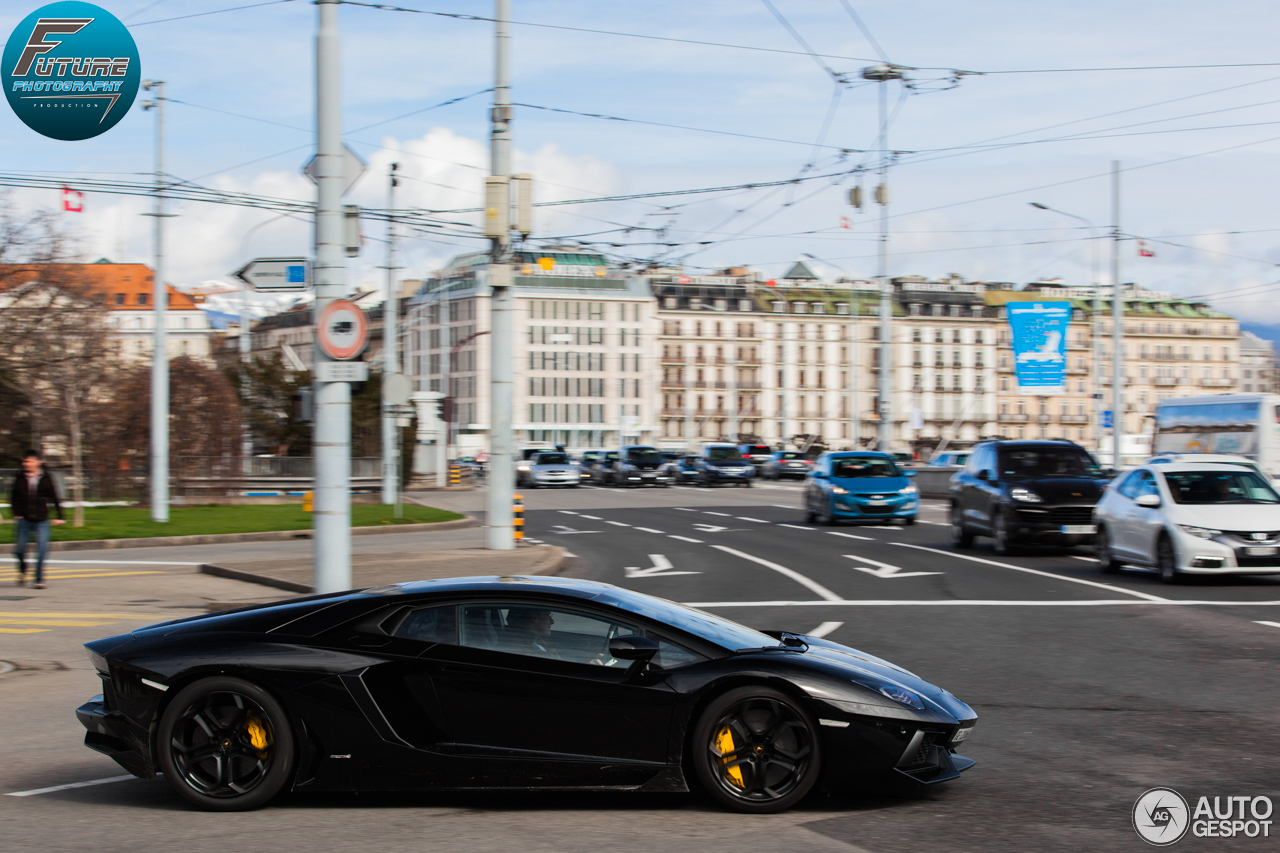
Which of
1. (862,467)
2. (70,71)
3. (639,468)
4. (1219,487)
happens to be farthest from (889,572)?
(639,468)

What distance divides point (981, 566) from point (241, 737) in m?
14.9

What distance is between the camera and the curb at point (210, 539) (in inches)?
934

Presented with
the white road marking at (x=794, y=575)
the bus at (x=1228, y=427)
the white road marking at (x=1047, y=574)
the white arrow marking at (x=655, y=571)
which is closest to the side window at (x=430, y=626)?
the white road marking at (x=794, y=575)

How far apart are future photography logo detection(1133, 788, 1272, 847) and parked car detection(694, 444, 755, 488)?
178 feet

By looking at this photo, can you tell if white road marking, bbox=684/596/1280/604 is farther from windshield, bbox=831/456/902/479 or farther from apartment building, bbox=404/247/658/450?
apartment building, bbox=404/247/658/450

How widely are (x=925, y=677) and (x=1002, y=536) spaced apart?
12.0m

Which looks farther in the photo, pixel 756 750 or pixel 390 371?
pixel 390 371

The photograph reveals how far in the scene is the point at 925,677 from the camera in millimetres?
9516

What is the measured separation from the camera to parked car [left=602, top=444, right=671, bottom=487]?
6141cm

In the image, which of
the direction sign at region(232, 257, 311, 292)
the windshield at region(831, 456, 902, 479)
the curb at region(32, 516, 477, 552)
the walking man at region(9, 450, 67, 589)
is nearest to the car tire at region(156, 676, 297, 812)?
the direction sign at region(232, 257, 311, 292)

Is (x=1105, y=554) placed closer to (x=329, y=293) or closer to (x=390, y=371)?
(x=329, y=293)

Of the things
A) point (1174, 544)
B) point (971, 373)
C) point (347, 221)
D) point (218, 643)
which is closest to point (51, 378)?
point (347, 221)

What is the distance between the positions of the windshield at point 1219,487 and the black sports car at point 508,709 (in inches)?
482

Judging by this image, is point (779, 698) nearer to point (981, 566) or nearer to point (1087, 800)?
point (1087, 800)
